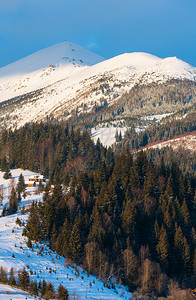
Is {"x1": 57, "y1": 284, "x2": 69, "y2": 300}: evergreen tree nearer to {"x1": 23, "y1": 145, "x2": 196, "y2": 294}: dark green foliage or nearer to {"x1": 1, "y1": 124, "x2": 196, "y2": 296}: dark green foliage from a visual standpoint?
{"x1": 1, "y1": 124, "x2": 196, "y2": 296}: dark green foliage

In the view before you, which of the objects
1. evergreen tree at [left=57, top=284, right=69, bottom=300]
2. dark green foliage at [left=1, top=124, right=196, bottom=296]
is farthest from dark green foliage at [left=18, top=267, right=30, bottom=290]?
evergreen tree at [left=57, top=284, right=69, bottom=300]

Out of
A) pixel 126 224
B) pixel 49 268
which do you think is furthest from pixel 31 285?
pixel 126 224

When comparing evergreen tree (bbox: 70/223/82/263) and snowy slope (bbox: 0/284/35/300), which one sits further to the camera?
evergreen tree (bbox: 70/223/82/263)

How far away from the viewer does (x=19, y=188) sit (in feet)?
266

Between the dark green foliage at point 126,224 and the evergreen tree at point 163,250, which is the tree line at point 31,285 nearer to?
the dark green foliage at point 126,224

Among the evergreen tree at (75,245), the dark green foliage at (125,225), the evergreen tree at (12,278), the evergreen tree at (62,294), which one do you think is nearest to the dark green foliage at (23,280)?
the evergreen tree at (12,278)

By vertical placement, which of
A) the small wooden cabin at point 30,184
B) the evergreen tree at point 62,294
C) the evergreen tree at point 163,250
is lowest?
the evergreen tree at point 62,294

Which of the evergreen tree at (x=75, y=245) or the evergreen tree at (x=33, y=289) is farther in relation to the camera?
the evergreen tree at (x=75, y=245)

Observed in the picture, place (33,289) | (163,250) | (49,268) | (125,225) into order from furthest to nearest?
1. (125,225)
2. (163,250)
3. (49,268)
4. (33,289)

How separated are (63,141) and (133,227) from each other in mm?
63561

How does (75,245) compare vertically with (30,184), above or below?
below

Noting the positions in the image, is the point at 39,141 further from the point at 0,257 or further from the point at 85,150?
the point at 0,257

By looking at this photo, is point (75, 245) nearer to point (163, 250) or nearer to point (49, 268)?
point (49, 268)

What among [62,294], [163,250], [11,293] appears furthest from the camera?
[163,250]
